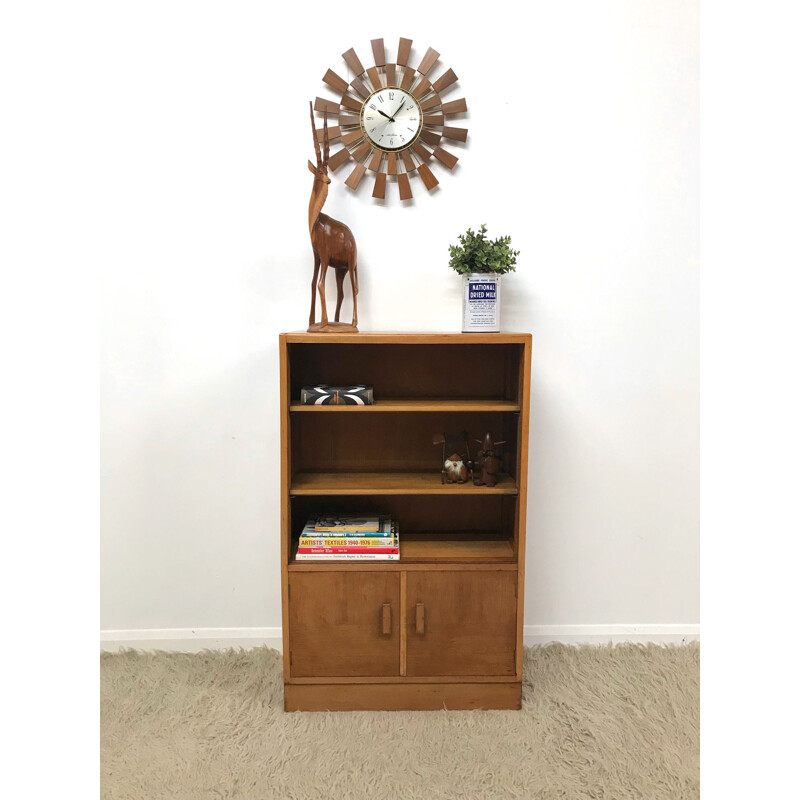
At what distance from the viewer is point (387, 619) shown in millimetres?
2020

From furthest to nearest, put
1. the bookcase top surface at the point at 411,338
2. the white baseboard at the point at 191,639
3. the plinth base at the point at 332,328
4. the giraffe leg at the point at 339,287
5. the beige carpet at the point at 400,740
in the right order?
the white baseboard at the point at 191,639 < the giraffe leg at the point at 339,287 < the plinth base at the point at 332,328 < the bookcase top surface at the point at 411,338 < the beige carpet at the point at 400,740

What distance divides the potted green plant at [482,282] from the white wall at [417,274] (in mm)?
268

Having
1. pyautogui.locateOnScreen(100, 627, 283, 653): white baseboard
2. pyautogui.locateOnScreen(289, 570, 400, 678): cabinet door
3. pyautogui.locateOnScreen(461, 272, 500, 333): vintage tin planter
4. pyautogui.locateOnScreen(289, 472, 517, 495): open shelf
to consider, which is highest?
pyautogui.locateOnScreen(461, 272, 500, 333): vintage tin planter

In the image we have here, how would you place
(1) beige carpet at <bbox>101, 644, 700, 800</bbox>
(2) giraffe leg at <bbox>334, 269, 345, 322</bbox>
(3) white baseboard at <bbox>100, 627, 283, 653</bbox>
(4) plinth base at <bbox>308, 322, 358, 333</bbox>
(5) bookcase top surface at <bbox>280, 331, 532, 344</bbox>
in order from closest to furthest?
(1) beige carpet at <bbox>101, 644, 700, 800</bbox> → (5) bookcase top surface at <bbox>280, 331, 532, 344</bbox> → (4) plinth base at <bbox>308, 322, 358, 333</bbox> → (2) giraffe leg at <bbox>334, 269, 345, 322</bbox> → (3) white baseboard at <bbox>100, 627, 283, 653</bbox>

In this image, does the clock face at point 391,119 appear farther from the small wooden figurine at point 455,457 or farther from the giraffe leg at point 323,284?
the small wooden figurine at point 455,457

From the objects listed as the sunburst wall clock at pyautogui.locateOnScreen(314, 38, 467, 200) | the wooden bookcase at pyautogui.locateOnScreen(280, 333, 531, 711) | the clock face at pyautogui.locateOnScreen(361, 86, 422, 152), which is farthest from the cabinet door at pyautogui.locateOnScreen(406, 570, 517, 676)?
the clock face at pyautogui.locateOnScreen(361, 86, 422, 152)

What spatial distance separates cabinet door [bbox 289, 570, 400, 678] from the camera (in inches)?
79.7

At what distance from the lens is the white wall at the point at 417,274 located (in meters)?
2.23

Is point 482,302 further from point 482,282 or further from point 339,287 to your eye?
point 339,287

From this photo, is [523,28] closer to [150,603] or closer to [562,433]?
[562,433]

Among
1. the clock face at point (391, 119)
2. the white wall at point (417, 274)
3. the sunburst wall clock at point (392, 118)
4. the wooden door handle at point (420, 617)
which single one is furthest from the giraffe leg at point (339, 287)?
the wooden door handle at point (420, 617)

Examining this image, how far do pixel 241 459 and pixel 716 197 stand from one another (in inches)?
82.1

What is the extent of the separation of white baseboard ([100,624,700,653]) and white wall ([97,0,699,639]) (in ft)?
0.07

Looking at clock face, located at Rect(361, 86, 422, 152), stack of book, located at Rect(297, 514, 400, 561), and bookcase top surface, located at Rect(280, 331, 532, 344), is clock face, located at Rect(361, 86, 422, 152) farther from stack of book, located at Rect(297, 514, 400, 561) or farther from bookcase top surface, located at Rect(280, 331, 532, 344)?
stack of book, located at Rect(297, 514, 400, 561)
